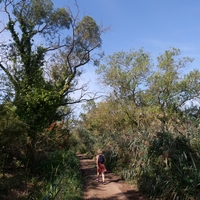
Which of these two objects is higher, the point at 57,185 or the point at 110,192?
the point at 57,185

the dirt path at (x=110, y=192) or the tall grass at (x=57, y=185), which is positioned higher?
the tall grass at (x=57, y=185)

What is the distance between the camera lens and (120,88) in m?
22.0

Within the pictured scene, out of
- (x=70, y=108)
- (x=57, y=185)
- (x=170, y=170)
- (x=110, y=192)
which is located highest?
(x=70, y=108)

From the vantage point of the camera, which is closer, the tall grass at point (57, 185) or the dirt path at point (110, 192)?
the tall grass at point (57, 185)

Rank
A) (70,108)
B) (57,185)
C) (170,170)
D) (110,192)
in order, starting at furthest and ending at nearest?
(70,108)
(110,192)
(170,170)
(57,185)

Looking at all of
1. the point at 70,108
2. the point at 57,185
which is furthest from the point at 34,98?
the point at 70,108

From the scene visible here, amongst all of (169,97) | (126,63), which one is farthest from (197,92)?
(126,63)

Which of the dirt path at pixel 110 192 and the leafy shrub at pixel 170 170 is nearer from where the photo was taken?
the leafy shrub at pixel 170 170

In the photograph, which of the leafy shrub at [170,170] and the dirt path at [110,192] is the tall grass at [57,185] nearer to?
the dirt path at [110,192]

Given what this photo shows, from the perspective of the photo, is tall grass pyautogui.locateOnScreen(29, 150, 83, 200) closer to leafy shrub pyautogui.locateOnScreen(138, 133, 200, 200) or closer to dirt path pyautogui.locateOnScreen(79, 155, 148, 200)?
dirt path pyautogui.locateOnScreen(79, 155, 148, 200)

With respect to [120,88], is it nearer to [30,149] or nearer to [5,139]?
[30,149]

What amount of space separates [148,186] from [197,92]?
52.6 ft

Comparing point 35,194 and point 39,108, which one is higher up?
point 39,108

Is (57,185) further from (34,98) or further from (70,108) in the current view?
(70,108)
